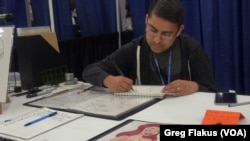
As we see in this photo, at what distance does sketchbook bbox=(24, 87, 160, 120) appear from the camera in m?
1.21

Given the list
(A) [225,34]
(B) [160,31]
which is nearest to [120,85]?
(B) [160,31]

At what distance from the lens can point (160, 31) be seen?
59.5 inches

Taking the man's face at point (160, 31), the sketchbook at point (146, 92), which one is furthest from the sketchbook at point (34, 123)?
the man's face at point (160, 31)

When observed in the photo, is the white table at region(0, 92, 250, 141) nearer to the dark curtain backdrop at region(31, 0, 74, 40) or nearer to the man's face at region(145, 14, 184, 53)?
the man's face at region(145, 14, 184, 53)

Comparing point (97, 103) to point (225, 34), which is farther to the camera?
point (225, 34)

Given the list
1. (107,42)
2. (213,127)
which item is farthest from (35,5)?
(213,127)

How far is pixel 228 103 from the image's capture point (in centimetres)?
125

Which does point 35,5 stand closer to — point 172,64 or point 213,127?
point 172,64

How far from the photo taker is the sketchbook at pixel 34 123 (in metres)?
1.06

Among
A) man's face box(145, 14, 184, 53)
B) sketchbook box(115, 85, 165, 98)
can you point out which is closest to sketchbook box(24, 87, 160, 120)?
sketchbook box(115, 85, 165, 98)

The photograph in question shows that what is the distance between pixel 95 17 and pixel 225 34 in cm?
138

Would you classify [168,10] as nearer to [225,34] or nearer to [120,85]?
[120,85]

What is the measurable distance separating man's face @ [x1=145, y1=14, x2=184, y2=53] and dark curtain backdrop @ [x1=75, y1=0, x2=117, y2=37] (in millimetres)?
1875

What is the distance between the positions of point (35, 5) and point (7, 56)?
7.34 feet
